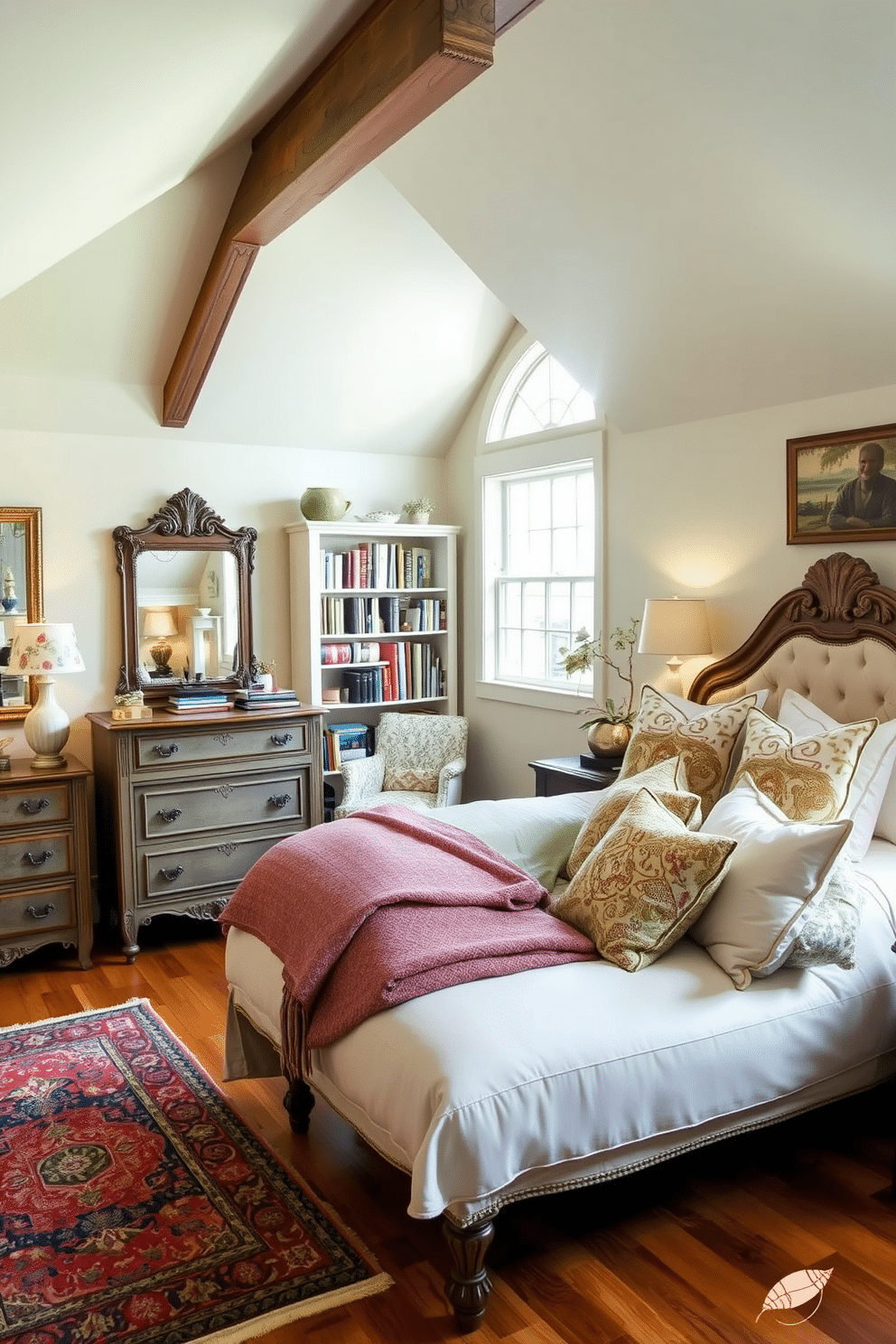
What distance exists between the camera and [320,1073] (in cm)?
246

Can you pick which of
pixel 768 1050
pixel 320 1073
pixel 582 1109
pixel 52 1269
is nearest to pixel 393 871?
pixel 320 1073

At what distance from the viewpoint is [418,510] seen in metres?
5.41

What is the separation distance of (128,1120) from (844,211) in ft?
10.4

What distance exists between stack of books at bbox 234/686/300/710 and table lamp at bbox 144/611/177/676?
1.26 ft

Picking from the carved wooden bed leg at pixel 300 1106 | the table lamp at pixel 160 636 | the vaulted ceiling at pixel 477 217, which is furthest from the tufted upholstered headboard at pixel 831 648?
the table lamp at pixel 160 636

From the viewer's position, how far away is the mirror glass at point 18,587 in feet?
14.7

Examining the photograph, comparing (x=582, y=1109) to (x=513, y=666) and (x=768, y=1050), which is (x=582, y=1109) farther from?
(x=513, y=666)

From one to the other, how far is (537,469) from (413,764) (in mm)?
1557

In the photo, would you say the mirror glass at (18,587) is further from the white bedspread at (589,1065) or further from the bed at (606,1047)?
the white bedspread at (589,1065)

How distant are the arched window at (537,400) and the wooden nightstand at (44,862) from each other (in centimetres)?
260

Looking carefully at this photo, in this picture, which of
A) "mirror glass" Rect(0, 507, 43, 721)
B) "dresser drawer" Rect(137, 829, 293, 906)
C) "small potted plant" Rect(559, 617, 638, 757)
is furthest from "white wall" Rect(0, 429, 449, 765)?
"small potted plant" Rect(559, 617, 638, 757)

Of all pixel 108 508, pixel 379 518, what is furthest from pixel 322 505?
pixel 108 508

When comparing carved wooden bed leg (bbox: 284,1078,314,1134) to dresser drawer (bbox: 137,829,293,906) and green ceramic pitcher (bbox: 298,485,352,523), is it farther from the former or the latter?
green ceramic pitcher (bbox: 298,485,352,523)

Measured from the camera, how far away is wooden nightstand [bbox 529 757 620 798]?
4043 millimetres
